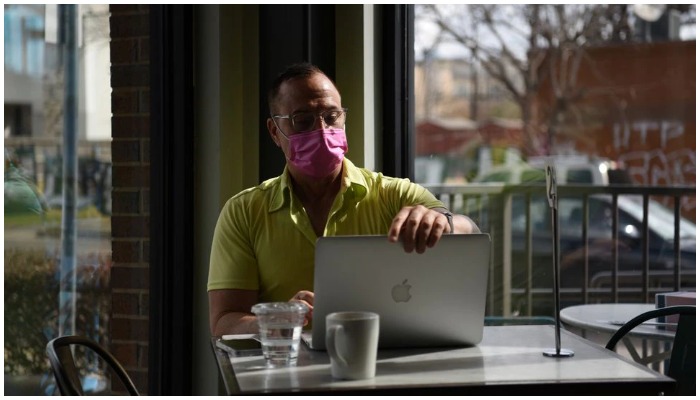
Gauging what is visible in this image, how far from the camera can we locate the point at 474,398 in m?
1.43

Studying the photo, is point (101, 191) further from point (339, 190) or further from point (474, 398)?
point (474, 398)

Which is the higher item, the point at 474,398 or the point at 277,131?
the point at 277,131

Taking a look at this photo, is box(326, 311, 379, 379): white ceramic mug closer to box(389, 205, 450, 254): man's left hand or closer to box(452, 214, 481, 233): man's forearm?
box(389, 205, 450, 254): man's left hand

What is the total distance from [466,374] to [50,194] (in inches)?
62.1

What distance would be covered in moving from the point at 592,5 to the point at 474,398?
317 cm

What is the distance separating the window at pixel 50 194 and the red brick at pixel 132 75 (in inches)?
1.5

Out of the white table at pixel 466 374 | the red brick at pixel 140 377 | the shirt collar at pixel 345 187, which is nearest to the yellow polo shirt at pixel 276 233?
the shirt collar at pixel 345 187

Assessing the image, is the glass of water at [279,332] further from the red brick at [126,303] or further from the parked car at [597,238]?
the parked car at [597,238]

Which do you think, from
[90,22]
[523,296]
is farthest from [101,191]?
[523,296]

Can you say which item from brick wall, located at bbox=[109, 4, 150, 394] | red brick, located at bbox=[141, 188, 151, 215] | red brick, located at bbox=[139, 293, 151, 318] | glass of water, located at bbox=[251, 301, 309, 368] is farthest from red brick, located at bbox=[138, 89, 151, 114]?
glass of water, located at bbox=[251, 301, 309, 368]

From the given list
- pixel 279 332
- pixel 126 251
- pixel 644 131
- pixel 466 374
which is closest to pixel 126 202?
pixel 126 251

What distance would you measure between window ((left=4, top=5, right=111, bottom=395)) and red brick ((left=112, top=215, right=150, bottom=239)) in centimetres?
4

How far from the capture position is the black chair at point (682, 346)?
210cm

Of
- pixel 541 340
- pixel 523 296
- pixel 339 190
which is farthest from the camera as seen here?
pixel 523 296
